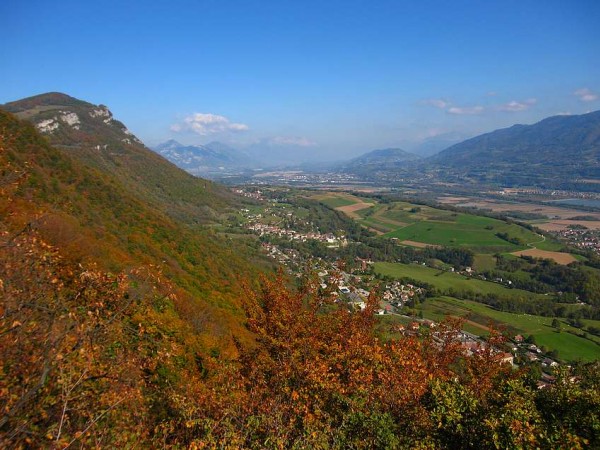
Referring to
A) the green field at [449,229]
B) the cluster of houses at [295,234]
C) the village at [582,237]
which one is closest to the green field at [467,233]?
the green field at [449,229]

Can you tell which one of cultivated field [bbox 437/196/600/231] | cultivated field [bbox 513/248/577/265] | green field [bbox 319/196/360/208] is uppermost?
green field [bbox 319/196/360/208]

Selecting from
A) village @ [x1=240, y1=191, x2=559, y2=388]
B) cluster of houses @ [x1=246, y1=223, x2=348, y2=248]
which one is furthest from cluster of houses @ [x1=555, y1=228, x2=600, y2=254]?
cluster of houses @ [x1=246, y1=223, x2=348, y2=248]

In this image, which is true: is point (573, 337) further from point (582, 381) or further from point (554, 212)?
point (554, 212)

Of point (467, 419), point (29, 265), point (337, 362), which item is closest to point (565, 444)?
point (467, 419)

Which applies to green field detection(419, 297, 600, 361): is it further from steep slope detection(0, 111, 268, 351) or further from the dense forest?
the dense forest

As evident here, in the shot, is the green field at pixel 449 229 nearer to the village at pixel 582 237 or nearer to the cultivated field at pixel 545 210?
the village at pixel 582 237

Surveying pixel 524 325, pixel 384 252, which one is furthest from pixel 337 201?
pixel 524 325
